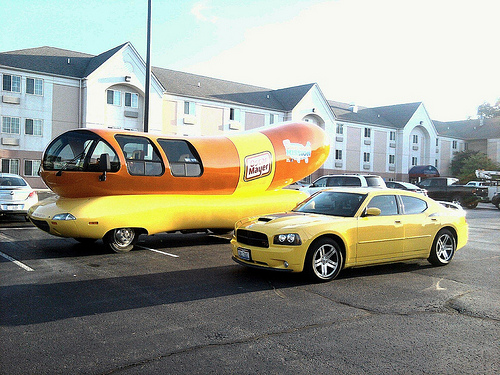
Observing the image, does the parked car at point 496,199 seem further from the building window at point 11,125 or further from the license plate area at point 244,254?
the building window at point 11,125

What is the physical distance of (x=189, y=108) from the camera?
42281 mm

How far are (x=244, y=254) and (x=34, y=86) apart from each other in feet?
110

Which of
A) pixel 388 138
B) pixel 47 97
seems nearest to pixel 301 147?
pixel 47 97

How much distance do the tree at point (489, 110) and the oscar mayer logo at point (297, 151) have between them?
84.9 m

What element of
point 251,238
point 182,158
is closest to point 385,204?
point 251,238

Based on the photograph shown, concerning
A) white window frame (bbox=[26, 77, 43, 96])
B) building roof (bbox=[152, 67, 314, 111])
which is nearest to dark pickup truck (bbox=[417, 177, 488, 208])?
building roof (bbox=[152, 67, 314, 111])

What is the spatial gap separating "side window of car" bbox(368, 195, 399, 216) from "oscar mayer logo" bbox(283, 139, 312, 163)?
547 centimetres

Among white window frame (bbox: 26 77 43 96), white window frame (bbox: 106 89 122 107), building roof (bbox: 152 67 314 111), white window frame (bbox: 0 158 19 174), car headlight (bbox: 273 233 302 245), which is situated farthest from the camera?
building roof (bbox: 152 67 314 111)

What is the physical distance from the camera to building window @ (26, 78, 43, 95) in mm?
35469

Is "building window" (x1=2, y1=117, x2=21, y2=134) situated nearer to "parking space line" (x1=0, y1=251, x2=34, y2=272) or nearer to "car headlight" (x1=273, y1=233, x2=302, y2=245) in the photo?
"parking space line" (x1=0, y1=251, x2=34, y2=272)

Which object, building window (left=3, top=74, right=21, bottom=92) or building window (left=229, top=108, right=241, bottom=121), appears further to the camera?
building window (left=229, top=108, right=241, bottom=121)

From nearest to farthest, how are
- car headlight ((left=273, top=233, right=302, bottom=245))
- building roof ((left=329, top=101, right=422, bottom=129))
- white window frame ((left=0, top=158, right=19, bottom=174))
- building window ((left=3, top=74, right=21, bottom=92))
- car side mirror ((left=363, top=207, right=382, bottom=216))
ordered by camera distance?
car headlight ((left=273, top=233, right=302, bottom=245)) → car side mirror ((left=363, top=207, right=382, bottom=216)) → building window ((left=3, top=74, right=21, bottom=92)) → white window frame ((left=0, top=158, right=19, bottom=174)) → building roof ((left=329, top=101, right=422, bottom=129))

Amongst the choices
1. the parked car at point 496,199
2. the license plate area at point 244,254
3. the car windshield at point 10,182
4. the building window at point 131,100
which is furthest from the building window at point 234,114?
the license plate area at point 244,254

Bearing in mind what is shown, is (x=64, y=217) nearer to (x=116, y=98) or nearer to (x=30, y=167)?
(x=30, y=167)
